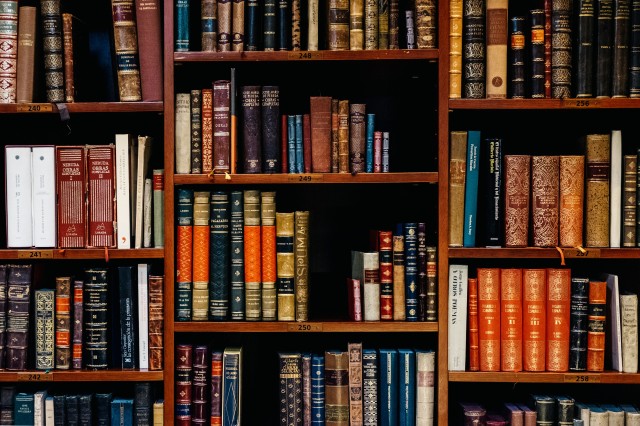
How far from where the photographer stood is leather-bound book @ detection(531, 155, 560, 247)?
6.13 ft

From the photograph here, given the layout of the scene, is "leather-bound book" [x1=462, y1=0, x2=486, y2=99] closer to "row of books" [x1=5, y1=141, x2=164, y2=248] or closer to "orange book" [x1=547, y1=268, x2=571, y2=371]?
"orange book" [x1=547, y1=268, x2=571, y2=371]

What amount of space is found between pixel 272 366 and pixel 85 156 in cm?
95

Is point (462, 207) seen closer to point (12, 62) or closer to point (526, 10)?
point (526, 10)

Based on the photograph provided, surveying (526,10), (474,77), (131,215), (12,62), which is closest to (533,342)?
(474,77)

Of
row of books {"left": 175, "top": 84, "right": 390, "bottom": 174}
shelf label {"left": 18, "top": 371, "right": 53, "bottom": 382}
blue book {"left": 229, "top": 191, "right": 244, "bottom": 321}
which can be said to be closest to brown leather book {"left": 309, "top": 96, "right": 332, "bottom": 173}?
row of books {"left": 175, "top": 84, "right": 390, "bottom": 174}

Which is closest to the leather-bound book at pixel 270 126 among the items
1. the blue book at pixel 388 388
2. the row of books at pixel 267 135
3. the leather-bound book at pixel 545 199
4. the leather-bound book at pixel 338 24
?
the row of books at pixel 267 135

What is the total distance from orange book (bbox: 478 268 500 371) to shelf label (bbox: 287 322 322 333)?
477 millimetres

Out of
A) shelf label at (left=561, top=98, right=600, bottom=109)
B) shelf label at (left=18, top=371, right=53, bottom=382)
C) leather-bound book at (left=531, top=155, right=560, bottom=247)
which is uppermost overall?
shelf label at (left=561, top=98, right=600, bottom=109)

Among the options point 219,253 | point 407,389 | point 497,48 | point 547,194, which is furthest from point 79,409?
point 497,48

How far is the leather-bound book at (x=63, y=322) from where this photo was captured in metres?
1.89

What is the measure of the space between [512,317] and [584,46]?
80 cm

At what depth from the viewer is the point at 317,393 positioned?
1902mm

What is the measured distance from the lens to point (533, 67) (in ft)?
6.13

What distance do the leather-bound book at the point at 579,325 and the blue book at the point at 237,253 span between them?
0.96m
